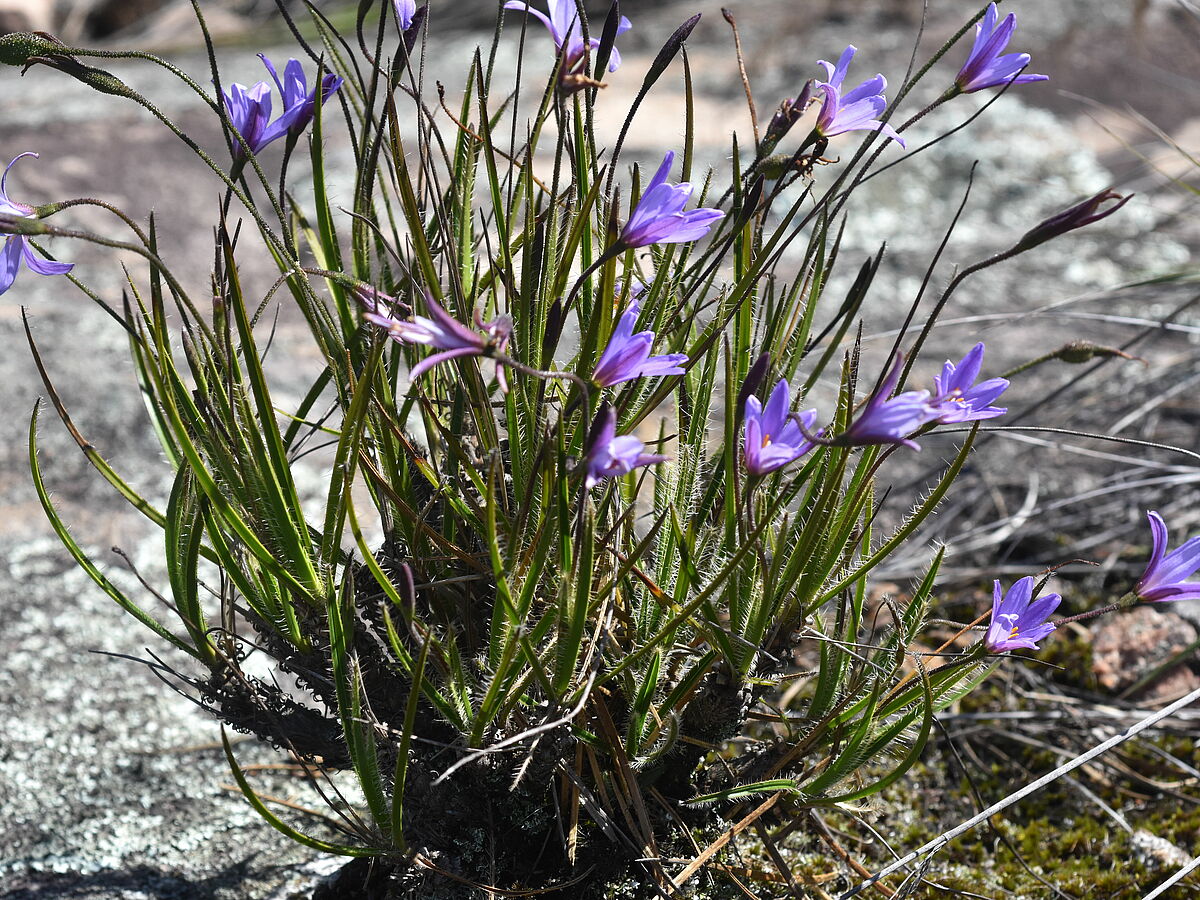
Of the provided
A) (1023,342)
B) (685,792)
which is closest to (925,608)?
(685,792)

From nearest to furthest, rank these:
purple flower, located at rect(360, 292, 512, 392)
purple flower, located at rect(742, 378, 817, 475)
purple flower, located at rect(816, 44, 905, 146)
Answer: purple flower, located at rect(360, 292, 512, 392) → purple flower, located at rect(742, 378, 817, 475) → purple flower, located at rect(816, 44, 905, 146)

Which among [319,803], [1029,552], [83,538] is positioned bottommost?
[1029,552]

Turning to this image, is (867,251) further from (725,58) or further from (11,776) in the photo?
(11,776)

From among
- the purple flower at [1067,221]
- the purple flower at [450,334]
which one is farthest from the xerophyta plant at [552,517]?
the purple flower at [450,334]

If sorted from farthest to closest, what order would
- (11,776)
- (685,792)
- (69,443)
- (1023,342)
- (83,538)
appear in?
(1023,342), (69,443), (83,538), (11,776), (685,792)

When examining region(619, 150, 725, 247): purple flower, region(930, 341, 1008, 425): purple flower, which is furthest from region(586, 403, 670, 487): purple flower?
region(930, 341, 1008, 425): purple flower

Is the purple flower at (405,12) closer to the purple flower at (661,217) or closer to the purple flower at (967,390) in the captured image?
the purple flower at (661,217)

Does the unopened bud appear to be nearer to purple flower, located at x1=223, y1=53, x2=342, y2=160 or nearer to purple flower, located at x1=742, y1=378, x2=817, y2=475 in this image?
purple flower, located at x1=742, y1=378, x2=817, y2=475
